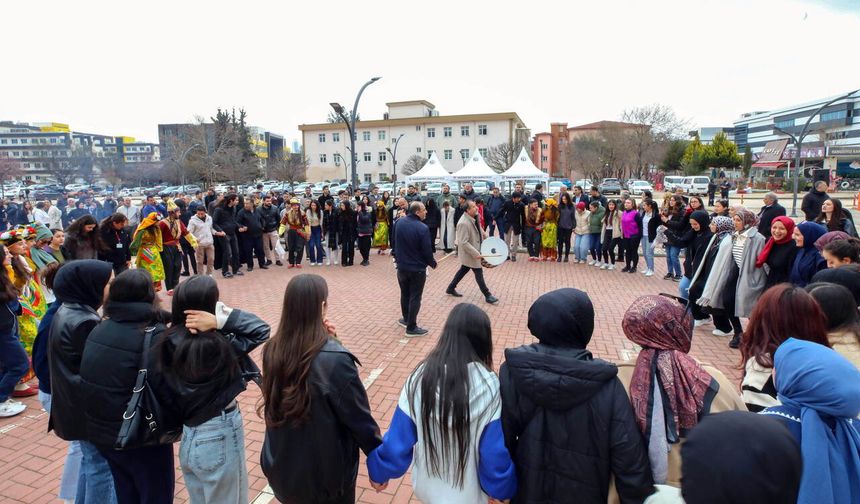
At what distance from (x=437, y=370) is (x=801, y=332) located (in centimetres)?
194

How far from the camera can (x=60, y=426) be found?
8.77 feet

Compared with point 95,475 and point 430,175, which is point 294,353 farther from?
point 430,175

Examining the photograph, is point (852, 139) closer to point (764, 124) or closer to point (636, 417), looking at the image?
point (764, 124)

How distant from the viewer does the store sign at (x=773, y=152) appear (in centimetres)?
7081

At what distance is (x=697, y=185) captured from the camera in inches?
1548

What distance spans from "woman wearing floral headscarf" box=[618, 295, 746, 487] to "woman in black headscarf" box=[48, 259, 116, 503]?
2.72 m

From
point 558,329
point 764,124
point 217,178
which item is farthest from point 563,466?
point 764,124

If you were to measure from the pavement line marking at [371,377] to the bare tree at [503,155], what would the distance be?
50832mm

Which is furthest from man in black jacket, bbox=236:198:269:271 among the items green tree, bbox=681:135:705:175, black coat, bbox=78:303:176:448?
green tree, bbox=681:135:705:175

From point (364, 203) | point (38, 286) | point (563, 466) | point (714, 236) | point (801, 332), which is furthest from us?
point (364, 203)

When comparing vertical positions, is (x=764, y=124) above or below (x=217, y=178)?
above

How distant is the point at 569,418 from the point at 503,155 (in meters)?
56.5

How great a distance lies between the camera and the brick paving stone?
3.82 metres

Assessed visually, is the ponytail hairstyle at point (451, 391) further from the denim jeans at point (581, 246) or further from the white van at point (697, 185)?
the white van at point (697, 185)
